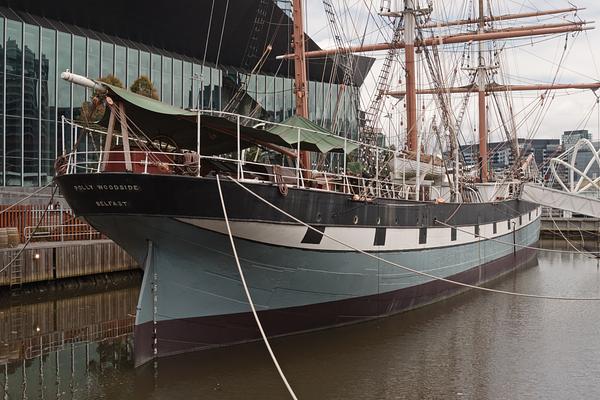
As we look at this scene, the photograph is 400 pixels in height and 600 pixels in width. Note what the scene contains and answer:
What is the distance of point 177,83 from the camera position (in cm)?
3916

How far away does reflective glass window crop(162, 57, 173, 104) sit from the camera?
3822cm

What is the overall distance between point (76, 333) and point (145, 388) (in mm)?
5120

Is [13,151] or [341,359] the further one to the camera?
[13,151]

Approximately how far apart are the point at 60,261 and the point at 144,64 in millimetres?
19778

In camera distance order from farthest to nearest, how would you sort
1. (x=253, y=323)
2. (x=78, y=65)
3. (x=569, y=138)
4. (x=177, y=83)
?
1. (x=569, y=138)
2. (x=177, y=83)
3. (x=78, y=65)
4. (x=253, y=323)

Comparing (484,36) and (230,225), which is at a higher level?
(484,36)

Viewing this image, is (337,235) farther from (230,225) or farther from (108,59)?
(108,59)

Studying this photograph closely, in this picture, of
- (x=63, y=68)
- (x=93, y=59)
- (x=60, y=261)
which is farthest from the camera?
(x=93, y=59)

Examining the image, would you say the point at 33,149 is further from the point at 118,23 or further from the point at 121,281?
the point at 121,281

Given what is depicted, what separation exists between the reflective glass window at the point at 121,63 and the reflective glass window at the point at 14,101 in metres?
6.07

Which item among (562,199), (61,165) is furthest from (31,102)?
(562,199)

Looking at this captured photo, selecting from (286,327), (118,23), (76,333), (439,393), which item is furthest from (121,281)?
(118,23)

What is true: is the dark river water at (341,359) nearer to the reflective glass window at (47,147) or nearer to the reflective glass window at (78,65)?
the reflective glass window at (47,147)

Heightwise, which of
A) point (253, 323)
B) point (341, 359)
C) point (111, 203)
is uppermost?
point (111, 203)
